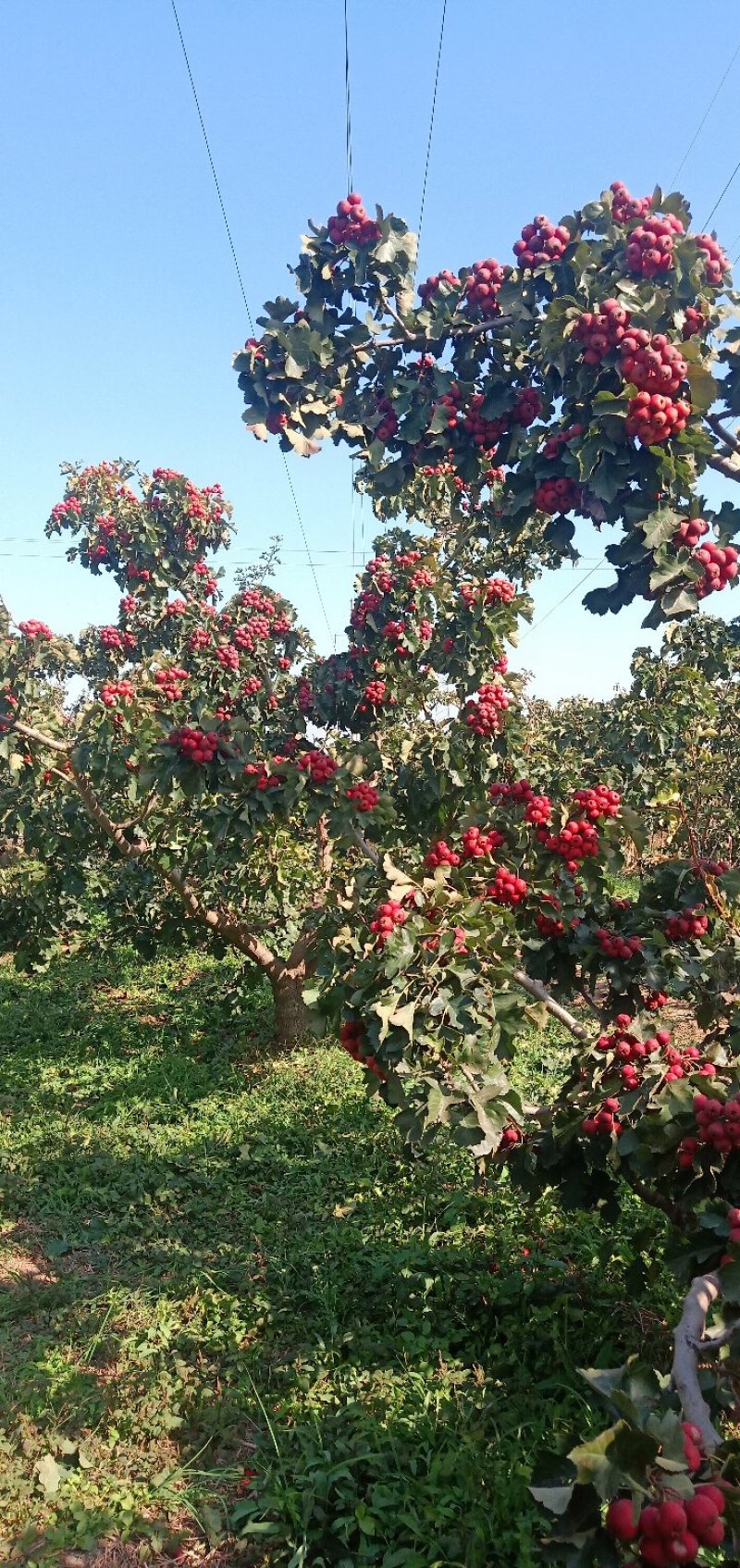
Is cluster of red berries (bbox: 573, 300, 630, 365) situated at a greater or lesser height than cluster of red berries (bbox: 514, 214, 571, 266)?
lesser

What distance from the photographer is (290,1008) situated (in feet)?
25.8

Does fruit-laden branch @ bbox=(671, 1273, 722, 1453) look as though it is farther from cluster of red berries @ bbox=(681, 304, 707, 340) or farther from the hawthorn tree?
cluster of red berries @ bbox=(681, 304, 707, 340)

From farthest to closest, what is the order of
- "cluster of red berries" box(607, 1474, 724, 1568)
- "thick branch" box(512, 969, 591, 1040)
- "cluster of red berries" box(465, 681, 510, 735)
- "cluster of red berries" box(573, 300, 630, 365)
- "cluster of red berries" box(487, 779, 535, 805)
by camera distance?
"cluster of red berries" box(465, 681, 510, 735), "cluster of red berries" box(487, 779, 535, 805), "thick branch" box(512, 969, 591, 1040), "cluster of red berries" box(573, 300, 630, 365), "cluster of red berries" box(607, 1474, 724, 1568)

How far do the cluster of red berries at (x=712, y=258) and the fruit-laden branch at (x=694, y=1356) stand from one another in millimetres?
2841

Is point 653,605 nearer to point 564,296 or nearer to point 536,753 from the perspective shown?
point 564,296

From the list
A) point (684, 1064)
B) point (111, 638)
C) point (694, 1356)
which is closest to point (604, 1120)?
point (684, 1064)

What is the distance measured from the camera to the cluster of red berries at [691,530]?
2467mm

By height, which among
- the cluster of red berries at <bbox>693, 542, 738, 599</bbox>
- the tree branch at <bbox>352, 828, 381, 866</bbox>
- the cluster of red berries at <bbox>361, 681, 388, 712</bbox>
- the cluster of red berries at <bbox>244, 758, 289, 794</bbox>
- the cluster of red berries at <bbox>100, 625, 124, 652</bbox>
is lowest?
the tree branch at <bbox>352, 828, 381, 866</bbox>

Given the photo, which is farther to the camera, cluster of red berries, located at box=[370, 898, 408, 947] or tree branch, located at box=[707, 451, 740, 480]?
cluster of red berries, located at box=[370, 898, 408, 947]

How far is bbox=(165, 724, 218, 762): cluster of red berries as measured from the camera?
164 inches

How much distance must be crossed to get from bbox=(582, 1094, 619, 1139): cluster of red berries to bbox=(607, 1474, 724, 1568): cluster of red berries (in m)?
1.63

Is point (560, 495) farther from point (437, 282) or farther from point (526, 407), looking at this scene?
point (437, 282)

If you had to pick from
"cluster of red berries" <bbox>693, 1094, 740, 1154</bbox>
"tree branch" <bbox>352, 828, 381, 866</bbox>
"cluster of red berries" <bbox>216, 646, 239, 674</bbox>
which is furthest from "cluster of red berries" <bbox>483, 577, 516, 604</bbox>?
"cluster of red berries" <bbox>693, 1094, 740, 1154</bbox>

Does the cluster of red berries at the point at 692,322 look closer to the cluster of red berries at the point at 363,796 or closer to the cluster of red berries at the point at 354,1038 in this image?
the cluster of red berries at the point at 363,796
